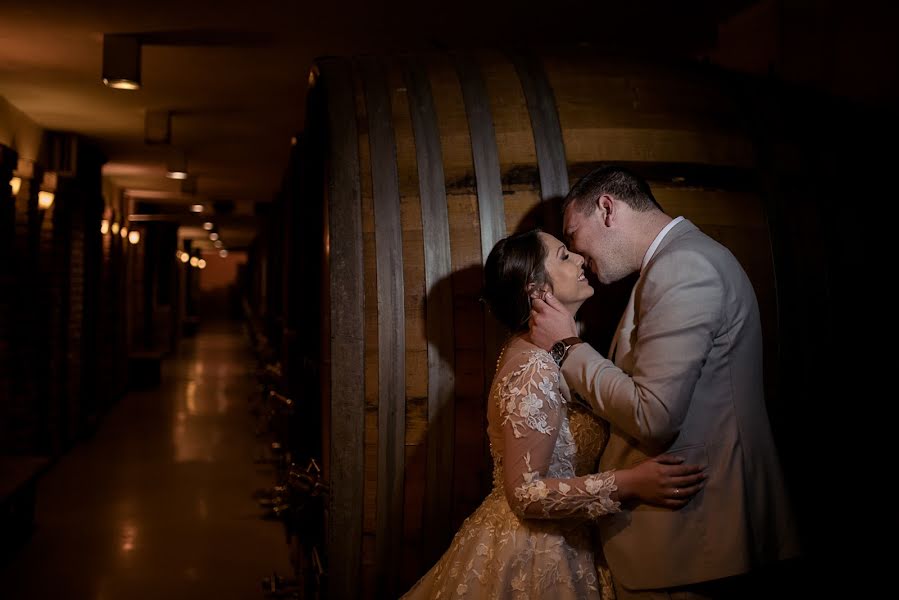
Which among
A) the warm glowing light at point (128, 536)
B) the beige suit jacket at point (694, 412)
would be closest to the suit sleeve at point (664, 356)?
the beige suit jacket at point (694, 412)

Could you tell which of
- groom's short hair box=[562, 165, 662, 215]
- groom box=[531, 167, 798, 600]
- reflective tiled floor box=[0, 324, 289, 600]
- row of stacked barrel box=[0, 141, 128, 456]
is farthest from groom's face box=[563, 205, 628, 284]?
row of stacked barrel box=[0, 141, 128, 456]

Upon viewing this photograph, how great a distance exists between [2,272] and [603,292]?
613cm

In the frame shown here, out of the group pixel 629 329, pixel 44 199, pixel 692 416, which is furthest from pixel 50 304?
pixel 692 416

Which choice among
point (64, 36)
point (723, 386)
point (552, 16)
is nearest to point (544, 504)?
point (723, 386)

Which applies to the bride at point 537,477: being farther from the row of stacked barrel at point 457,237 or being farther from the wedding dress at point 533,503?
the row of stacked barrel at point 457,237

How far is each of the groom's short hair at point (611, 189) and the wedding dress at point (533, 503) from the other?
39cm

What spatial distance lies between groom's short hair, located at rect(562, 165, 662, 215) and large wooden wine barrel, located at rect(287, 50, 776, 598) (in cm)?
15

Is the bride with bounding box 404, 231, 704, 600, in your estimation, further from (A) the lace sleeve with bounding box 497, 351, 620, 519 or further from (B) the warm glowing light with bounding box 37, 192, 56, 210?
(B) the warm glowing light with bounding box 37, 192, 56, 210

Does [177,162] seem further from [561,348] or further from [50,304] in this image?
[561,348]

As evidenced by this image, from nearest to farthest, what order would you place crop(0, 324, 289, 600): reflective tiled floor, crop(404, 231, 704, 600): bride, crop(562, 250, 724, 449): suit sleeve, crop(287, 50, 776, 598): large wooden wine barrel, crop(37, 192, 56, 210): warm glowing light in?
crop(562, 250, 724, 449): suit sleeve → crop(404, 231, 704, 600): bride → crop(287, 50, 776, 598): large wooden wine barrel → crop(0, 324, 289, 600): reflective tiled floor → crop(37, 192, 56, 210): warm glowing light

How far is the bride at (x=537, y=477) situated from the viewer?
1780 mm

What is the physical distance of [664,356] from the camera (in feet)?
5.51

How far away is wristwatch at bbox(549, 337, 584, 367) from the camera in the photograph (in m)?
1.87

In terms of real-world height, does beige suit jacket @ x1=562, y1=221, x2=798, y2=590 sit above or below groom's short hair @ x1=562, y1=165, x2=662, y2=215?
below
